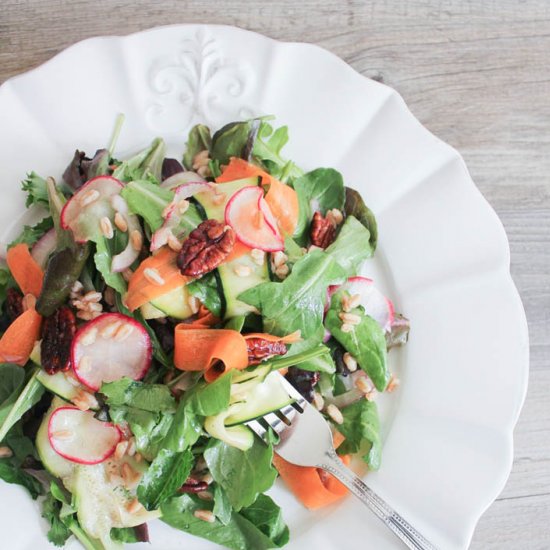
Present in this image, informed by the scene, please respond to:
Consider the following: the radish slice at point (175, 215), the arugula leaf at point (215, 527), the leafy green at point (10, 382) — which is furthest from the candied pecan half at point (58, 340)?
the arugula leaf at point (215, 527)

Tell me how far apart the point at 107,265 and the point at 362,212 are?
0.88 metres

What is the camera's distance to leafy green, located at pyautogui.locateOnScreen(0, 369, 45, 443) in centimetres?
190

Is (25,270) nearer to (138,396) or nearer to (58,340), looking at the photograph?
(58,340)

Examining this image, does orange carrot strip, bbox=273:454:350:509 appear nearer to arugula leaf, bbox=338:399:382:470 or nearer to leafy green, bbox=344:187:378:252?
arugula leaf, bbox=338:399:382:470

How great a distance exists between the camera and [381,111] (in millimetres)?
2334

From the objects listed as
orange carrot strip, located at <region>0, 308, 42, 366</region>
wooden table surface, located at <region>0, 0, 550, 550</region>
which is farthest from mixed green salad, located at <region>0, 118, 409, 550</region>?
wooden table surface, located at <region>0, 0, 550, 550</region>

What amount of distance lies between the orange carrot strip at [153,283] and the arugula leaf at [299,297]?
20cm

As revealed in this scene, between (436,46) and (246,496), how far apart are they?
1912 mm

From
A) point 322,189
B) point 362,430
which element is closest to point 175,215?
point 322,189

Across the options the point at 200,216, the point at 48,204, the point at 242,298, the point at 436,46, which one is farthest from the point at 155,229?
the point at 436,46

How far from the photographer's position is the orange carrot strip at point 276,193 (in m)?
2.05

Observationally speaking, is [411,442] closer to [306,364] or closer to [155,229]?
[306,364]

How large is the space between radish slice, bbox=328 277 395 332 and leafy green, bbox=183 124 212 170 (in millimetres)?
682

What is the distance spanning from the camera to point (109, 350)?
→ 6.24 ft
